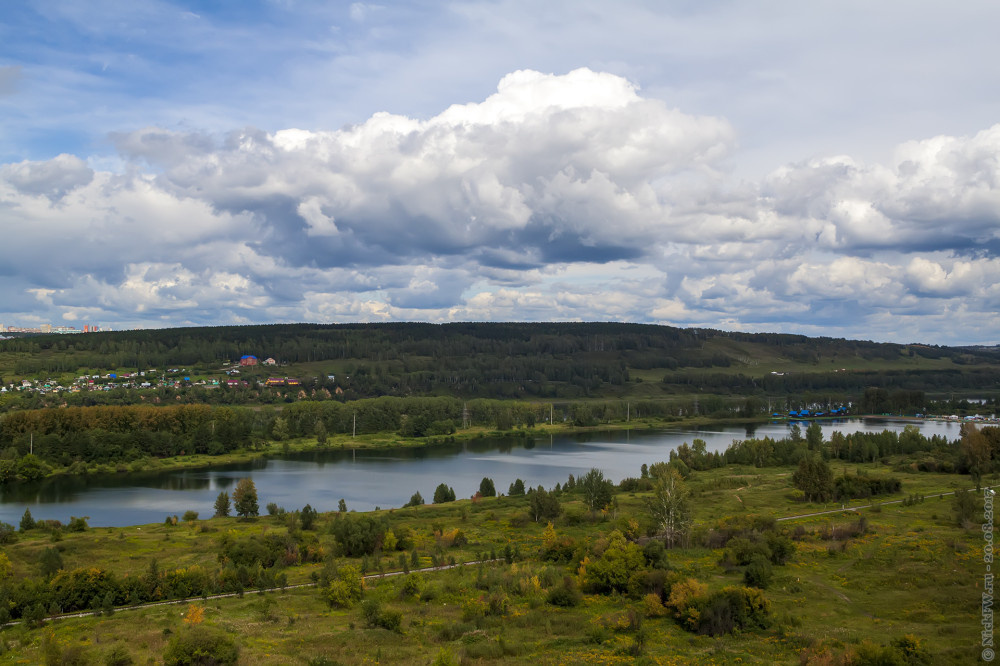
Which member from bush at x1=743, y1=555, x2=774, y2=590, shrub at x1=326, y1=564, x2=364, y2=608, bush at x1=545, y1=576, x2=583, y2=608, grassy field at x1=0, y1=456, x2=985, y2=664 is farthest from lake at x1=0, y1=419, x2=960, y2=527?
bush at x1=743, y1=555, x2=774, y2=590

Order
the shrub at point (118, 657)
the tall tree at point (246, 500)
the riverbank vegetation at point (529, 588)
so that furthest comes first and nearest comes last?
the tall tree at point (246, 500) < the riverbank vegetation at point (529, 588) < the shrub at point (118, 657)

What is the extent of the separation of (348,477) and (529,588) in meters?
56.6

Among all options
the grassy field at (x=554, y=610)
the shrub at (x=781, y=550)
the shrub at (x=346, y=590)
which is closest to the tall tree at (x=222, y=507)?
the grassy field at (x=554, y=610)

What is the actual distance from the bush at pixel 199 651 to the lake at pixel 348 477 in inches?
1594

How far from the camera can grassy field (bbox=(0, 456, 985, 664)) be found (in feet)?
71.0

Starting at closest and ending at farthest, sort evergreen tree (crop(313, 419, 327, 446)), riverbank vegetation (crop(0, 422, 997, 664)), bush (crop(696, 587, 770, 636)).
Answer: riverbank vegetation (crop(0, 422, 997, 664)), bush (crop(696, 587, 770, 636)), evergreen tree (crop(313, 419, 327, 446))

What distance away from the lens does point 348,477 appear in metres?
82.5

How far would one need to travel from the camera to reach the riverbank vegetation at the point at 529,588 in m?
22.0

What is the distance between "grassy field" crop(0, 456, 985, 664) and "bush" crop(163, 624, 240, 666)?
2.05 ft

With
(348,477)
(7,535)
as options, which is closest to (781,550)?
(7,535)

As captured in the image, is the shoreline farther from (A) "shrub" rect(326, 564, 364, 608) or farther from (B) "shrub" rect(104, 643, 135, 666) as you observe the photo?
(B) "shrub" rect(104, 643, 135, 666)

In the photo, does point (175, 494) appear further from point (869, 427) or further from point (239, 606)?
point (869, 427)

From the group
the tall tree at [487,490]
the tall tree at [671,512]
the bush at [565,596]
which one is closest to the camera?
the bush at [565,596]

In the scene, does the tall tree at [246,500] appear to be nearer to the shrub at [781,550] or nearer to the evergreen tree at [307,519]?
the evergreen tree at [307,519]
